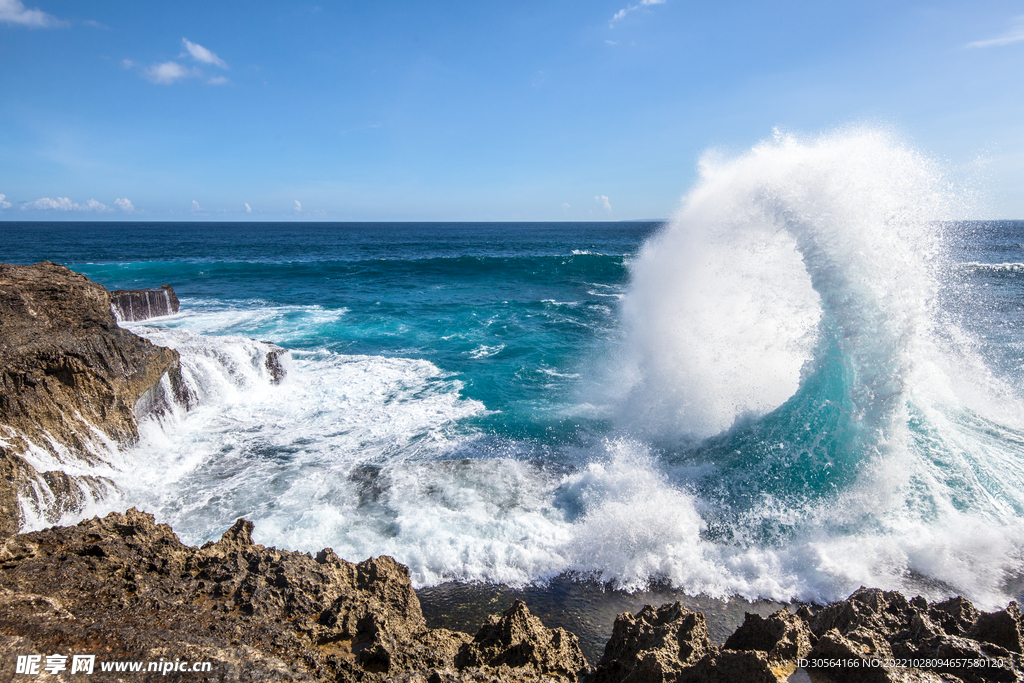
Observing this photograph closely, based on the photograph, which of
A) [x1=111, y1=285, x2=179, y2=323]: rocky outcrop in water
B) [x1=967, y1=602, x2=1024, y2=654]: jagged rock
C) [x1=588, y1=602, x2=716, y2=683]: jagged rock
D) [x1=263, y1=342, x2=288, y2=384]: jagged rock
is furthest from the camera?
[x1=111, y1=285, x2=179, y2=323]: rocky outcrop in water

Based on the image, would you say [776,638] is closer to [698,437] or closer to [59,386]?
[698,437]

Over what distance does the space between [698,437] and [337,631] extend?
261 inches

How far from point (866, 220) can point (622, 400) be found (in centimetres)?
541

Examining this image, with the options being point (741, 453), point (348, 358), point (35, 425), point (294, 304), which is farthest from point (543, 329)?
point (35, 425)

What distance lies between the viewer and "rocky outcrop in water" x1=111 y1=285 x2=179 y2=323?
1656 cm

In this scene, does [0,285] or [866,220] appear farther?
[866,220]

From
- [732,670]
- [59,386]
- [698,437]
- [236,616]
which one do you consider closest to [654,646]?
[732,670]

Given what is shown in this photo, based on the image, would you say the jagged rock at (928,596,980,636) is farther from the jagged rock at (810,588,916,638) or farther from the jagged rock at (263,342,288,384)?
the jagged rock at (263,342,288,384)

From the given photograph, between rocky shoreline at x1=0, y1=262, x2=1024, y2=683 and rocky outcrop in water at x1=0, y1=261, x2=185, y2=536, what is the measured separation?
28.2 inches

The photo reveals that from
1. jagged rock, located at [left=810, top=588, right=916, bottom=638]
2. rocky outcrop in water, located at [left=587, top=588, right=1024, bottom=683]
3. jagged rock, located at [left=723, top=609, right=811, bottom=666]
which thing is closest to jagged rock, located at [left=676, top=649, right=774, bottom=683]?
rocky outcrop in water, located at [left=587, top=588, right=1024, bottom=683]

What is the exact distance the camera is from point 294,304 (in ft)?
73.8

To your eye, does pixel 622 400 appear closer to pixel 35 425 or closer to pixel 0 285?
pixel 35 425

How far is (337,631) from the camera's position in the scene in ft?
12.3

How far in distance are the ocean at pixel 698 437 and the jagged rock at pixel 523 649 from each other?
1.70 metres
